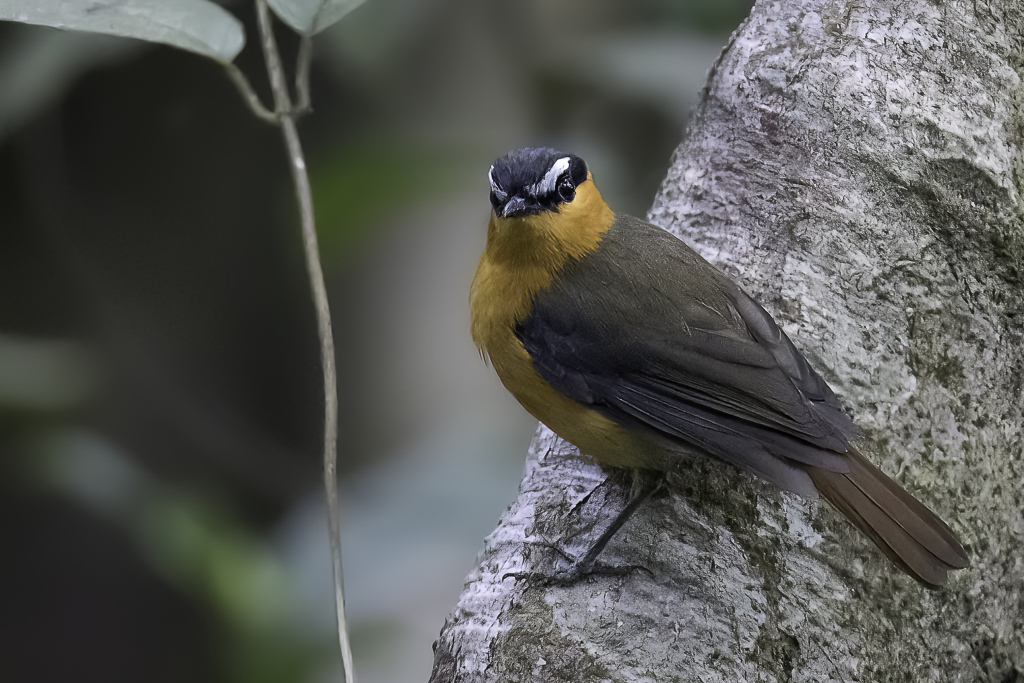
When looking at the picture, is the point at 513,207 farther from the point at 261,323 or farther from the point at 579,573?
the point at 261,323

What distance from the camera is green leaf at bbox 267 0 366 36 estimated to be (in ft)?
4.95

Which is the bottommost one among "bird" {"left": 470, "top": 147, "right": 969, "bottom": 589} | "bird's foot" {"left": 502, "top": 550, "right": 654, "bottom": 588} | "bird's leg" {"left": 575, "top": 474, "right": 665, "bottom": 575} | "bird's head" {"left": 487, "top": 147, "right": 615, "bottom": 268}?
"bird's foot" {"left": 502, "top": 550, "right": 654, "bottom": 588}

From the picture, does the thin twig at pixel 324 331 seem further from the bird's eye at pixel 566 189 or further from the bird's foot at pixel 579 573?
the bird's eye at pixel 566 189

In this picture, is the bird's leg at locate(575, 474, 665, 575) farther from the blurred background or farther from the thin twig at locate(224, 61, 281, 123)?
the thin twig at locate(224, 61, 281, 123)

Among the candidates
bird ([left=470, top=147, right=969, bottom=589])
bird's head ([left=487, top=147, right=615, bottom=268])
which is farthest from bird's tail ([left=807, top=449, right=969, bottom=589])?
bird's head ([left=487, top=147, right=615, bottom=268])

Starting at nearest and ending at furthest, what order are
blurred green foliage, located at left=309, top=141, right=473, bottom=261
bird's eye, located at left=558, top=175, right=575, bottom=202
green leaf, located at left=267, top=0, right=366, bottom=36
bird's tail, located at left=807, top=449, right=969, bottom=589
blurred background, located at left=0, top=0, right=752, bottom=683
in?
bird's tail, located at left=807, top=449, right=969, bottom=589 < bird's eye, located at left=558, top=175, right=575, bottom=202 < green leaf, located at left=267, top=0, right=366, bottom=36 < blurred background, located at left=0, top=0, right=752, bottom=683 < blurred green foliage, located at left=309, top=141, right=473, bottom=261

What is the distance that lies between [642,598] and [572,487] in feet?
0.90

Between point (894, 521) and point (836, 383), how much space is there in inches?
12.5

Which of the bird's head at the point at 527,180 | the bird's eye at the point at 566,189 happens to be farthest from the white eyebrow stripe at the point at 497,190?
the bird's eye at the point at 566,189

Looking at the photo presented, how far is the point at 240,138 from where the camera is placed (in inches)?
71.8

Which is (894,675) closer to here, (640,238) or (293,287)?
(640,238)

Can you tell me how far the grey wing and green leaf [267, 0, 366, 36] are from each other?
0.67 metres

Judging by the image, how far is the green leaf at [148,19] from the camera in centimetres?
129

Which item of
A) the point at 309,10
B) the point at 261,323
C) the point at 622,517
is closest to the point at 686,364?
the point at 622,517
